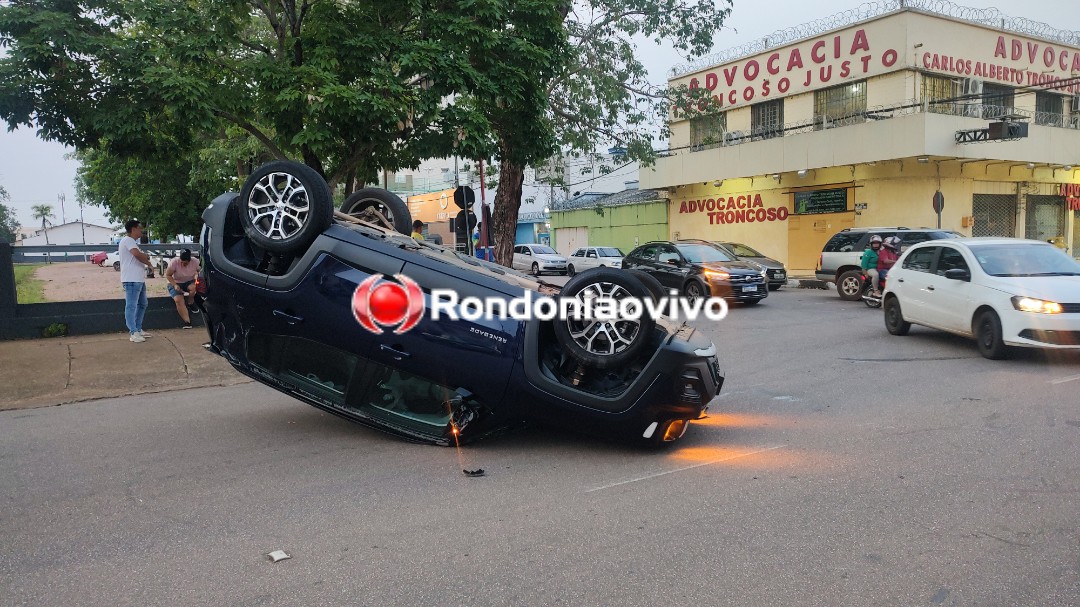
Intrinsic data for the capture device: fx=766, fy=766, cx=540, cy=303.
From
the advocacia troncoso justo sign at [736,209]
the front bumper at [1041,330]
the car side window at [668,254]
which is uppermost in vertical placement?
the advocacia troncoso justo sign at [736,209]

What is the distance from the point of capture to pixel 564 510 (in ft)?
14.6

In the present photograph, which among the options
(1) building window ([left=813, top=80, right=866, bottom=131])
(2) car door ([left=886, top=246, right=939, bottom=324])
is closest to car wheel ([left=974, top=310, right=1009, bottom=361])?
(2) car door ([left=886, top=246, right=939, bottom=324])

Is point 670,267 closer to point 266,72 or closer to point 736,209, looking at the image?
point 266,72

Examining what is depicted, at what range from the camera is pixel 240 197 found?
5.78m

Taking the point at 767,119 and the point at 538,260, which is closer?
the point at 767,119

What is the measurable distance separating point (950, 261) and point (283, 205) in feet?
28.4

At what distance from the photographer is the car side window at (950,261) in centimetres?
997

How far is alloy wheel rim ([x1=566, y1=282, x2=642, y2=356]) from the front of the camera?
209 inches

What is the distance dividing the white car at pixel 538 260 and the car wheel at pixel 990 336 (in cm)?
2404

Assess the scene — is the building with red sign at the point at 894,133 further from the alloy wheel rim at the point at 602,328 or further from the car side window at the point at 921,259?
the alloy wheel rim at the point at 602,328

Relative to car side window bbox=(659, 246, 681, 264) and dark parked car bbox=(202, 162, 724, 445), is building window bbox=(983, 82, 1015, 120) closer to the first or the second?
car side window bbox=(659, 246, 681, 264)

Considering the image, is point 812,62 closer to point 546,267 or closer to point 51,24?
point 546,267

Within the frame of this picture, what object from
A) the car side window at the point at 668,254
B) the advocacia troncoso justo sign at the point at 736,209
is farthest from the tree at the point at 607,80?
the advocacia troncoso justo sign at the point at 736,209

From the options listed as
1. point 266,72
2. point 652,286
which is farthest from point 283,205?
point 266,72
